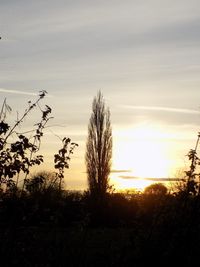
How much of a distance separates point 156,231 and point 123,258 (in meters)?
0.65

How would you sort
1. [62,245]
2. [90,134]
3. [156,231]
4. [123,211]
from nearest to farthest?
[62,245] → [156,231] → [123,211] → [90,134]

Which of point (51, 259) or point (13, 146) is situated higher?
point (13, 146)

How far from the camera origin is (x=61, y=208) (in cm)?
634

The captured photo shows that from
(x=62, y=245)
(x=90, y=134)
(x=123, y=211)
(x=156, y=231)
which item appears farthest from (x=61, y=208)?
(x=90, y=134)

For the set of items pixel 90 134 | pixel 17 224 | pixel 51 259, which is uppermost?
pixel 90 134

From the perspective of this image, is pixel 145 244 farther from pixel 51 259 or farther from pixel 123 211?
pixel 123 211

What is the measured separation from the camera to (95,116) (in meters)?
43.3

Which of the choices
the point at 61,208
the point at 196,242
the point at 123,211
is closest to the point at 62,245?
the point at 61,208

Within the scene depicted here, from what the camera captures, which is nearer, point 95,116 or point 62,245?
point 62,245

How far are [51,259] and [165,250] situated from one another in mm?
1578

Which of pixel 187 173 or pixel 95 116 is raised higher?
pixel 95 116

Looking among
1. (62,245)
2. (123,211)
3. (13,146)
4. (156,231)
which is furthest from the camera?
(123,211)

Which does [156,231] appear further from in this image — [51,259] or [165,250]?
[51,259]

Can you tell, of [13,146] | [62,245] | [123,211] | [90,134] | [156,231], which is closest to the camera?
[13,146]
